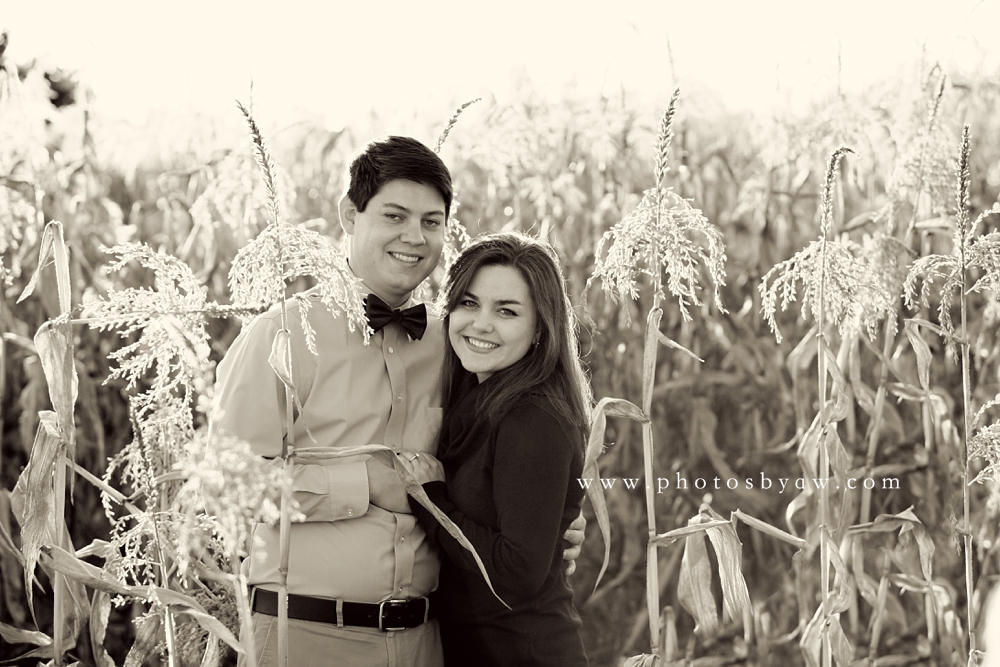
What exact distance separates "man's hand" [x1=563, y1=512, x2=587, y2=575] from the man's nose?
2.25 ft

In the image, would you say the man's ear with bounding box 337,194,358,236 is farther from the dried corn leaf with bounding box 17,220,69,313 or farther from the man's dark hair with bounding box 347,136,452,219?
the dried corn leaf with bounding box 17,220,69,313

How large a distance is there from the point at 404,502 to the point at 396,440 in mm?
170

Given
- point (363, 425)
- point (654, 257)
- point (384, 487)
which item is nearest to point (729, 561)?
point (654, 257)

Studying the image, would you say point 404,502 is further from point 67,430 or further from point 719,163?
Result: point 719,163

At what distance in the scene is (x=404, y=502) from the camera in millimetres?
1756

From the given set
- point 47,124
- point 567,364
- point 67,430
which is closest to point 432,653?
point 567,364

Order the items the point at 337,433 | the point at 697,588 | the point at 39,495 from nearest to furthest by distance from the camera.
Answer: the point at 39,495 < the point at 697,588 < the point at 337,433

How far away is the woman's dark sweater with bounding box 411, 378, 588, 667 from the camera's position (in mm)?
1705

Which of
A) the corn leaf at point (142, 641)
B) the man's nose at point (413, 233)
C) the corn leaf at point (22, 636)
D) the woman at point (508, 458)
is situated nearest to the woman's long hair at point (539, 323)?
the woman at point (508, 458)

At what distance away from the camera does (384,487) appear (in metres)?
1.72

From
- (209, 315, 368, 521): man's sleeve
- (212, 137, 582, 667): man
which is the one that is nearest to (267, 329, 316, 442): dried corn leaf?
(212, 137, 582, 667): man

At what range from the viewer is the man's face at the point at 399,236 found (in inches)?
75.5

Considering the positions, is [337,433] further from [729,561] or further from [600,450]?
[729,561]

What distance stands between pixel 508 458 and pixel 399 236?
0.53 m
